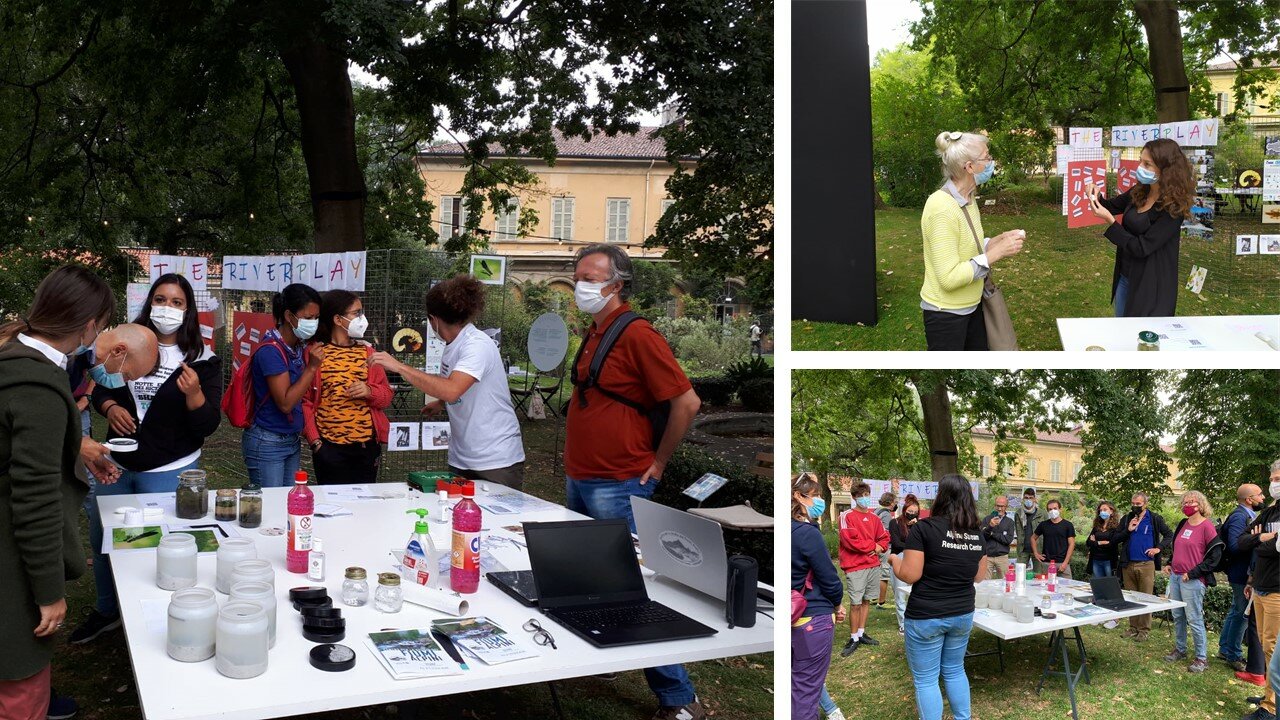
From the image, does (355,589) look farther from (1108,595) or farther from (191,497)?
(1108,595)

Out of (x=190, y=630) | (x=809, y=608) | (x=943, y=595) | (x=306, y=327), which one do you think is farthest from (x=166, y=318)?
(x=943, y=595)

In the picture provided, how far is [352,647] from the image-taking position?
206 cm

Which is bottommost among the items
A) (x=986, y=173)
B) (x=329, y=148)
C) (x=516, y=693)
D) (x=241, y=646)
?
(x=516, y=693)

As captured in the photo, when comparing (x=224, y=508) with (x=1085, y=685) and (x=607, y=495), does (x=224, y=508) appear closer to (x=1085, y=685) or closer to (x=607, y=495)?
(x=607, y=495)

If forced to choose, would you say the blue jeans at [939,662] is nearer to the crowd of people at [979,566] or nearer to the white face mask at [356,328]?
the crowd of people at [979,566]

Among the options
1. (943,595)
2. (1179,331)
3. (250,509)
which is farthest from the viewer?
(250,509)

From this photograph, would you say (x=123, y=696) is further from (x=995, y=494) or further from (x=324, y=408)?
(x=995, y=494)

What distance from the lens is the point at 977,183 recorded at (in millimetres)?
1442

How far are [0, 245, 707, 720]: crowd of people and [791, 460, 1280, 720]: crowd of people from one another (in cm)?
120

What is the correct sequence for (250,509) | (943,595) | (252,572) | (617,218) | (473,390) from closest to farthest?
(943,595) < (252,572) < (250,509) < (473,390) < (617,218)

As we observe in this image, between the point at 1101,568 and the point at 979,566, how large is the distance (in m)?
0.30

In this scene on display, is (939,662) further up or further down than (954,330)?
further down

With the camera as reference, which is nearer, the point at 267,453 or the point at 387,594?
the point at 387,594

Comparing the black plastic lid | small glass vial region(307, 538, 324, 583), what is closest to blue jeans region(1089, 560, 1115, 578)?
the black plastic lid
